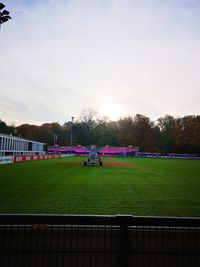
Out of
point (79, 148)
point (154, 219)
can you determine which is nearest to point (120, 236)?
point (154, 219)

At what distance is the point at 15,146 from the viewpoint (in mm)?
58531

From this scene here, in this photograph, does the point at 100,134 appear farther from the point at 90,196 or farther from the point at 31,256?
the point at 31,256

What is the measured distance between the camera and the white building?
165ft

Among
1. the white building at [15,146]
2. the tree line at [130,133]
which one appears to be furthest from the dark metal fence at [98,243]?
the tree line at [130,133]

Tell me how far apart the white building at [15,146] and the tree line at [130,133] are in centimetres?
2617

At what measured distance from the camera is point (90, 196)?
40.7ft

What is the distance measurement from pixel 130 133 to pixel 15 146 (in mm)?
55928

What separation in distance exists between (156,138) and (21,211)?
98.5m

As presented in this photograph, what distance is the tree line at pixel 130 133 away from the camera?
96500 millimetres

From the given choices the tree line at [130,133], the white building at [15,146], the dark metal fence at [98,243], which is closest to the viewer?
the dark metal fence at [98,243]

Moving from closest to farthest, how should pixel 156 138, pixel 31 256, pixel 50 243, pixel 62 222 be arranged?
1. pixel 62 222
2. pixel 31 256
3. pixel 50 243
4. pixel 156 138

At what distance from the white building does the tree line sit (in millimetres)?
Answer: 26175

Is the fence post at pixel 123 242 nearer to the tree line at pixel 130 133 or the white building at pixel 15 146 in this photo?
the white building at pixel 15 146

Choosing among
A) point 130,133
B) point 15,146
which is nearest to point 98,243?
point 15,146
